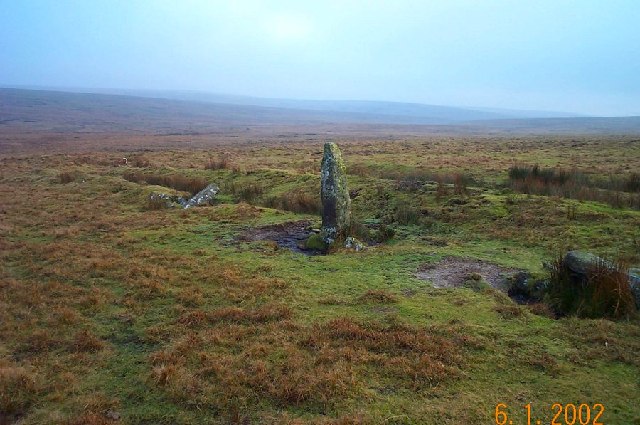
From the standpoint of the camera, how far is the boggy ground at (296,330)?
627 cm

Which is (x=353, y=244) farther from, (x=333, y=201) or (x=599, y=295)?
(x=599, y=295)

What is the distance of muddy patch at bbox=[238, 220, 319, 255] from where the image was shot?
14.1 metres

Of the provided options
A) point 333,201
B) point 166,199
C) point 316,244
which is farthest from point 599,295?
point 166,199

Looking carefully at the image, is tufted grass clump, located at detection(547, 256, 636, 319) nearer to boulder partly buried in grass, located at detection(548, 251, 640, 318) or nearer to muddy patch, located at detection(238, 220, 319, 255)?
boulder partly buried in grass, located at detection(548, 251, 640, 318)

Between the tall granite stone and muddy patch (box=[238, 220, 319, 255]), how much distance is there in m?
0.82

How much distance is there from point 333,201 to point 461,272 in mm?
4734

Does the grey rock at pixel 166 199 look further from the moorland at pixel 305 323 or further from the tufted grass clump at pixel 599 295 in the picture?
the tufted grass clump at pixel 599 295

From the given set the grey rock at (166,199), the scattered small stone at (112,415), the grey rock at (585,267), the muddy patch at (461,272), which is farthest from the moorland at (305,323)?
the grey rock at (166,199)

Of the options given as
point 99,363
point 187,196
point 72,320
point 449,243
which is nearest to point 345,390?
point 99,363

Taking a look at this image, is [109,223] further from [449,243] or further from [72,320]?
[449,243]

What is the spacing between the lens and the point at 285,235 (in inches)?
599

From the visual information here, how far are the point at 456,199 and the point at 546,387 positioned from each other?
39.1ft

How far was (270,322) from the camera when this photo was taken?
852 cm
